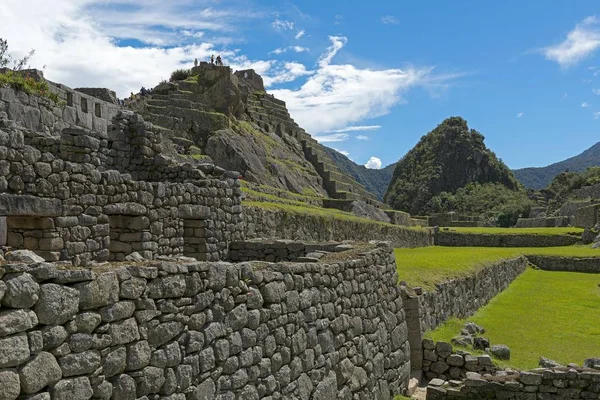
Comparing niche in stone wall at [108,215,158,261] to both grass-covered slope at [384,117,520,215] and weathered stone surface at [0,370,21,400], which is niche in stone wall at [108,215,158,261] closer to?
weathered stone surface at [0,370,21,400]

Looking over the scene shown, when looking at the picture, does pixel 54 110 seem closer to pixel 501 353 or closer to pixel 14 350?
pixel 14 350

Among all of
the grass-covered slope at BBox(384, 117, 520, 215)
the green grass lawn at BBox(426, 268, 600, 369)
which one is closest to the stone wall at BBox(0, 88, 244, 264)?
the green grass lawn at BBox(426, 268, 600, 369)

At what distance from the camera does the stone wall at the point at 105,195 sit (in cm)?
763

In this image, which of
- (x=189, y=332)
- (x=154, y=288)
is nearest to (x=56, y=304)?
(x=154, y=288)

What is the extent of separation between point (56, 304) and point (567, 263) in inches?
1392

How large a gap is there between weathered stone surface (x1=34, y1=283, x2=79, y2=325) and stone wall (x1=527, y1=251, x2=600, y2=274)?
3444 centimetres

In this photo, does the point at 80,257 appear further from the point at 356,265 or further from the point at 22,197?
the point at 356,265

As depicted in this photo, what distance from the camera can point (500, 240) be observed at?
4816cm

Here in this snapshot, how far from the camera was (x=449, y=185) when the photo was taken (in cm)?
15838

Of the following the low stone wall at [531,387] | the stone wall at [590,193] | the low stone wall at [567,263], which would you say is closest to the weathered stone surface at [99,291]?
the low stone wall at [531,387]

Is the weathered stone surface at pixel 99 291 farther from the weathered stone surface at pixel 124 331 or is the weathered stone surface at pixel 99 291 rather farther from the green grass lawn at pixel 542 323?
the green grass lawn at pixel 542 323

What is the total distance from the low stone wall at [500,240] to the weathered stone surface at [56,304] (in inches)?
1833

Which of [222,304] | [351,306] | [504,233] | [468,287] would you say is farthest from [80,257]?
[504,233]

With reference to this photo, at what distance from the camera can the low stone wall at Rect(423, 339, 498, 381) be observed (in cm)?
1144
